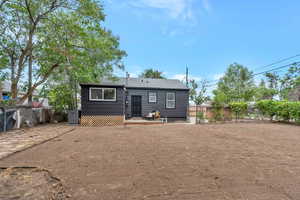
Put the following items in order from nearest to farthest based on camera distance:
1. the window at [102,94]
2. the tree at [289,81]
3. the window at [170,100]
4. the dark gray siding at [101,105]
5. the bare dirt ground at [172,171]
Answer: the bare dirt ground at [172,171], the dark gray siding at [101,105], the window at [102,94], the window at [170,100], the tree at [289,81]

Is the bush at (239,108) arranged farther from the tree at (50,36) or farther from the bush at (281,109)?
the tree at (50,36)

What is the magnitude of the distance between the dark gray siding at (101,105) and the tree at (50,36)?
3.57 ft

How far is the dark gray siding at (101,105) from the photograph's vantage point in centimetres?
893

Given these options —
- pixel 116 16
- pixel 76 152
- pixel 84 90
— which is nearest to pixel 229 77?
pixel 116 16

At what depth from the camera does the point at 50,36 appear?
7.05m

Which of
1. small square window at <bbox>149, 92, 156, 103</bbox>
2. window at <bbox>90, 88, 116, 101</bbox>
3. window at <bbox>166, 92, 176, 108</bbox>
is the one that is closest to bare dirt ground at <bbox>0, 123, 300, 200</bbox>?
window at <bbox>90, 88, 116, 101</bbox>

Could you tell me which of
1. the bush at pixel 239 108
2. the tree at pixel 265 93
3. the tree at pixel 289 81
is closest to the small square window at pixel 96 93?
the bush at pixel 239 108

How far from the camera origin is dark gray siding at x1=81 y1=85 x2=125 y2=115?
893 cm

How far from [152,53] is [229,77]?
16.3 metres

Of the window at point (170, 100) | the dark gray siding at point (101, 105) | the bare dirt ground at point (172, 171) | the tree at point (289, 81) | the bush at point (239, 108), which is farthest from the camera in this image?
the tree at point (289, 81)

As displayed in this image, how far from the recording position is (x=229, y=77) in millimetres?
25641

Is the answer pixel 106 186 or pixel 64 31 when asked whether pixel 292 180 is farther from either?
pixel 64 31

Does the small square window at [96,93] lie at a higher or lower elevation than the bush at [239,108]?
higher

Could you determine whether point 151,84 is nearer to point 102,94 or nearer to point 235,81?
point 102,94
